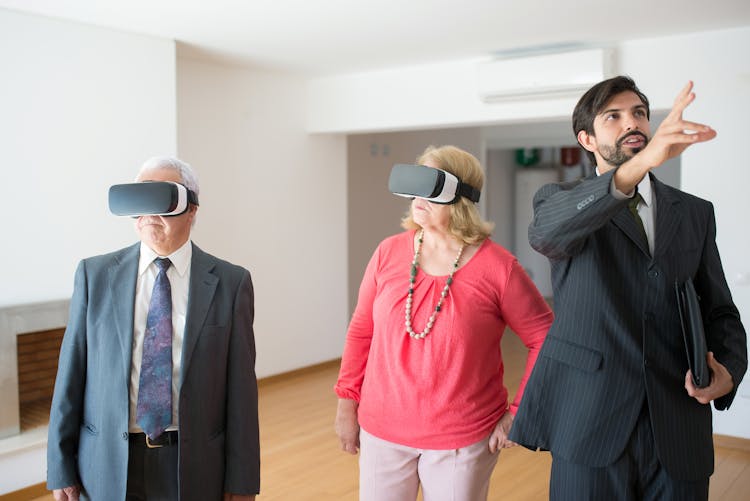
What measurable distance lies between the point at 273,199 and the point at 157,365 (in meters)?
4.65

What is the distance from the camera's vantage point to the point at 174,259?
196 cm

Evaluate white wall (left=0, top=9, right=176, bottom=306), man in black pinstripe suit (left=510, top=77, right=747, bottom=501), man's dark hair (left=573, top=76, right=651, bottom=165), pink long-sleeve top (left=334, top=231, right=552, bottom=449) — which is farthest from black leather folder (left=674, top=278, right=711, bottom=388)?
white wall (left=0, top=9, right=176, bottom=306)

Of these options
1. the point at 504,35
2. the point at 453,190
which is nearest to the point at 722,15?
the point at 504,35

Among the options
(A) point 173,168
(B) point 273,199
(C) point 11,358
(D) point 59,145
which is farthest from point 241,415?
(B) point 273,199

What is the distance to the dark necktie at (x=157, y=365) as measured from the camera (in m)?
1.85

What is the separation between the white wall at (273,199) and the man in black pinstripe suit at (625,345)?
4.54 m

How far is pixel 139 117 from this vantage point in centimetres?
477

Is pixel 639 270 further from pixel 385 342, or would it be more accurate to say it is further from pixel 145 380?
pixel 145 380

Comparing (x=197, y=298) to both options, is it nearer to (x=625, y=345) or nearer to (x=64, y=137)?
(x=625, y=345)

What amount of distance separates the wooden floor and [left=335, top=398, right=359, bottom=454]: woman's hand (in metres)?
1.75

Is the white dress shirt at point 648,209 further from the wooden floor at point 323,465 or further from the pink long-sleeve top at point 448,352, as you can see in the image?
the wooden floor at point 323,465

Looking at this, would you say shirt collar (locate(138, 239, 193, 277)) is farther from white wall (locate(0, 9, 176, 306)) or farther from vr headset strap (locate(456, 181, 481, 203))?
white wall (locate(0, 9, 176, 306))

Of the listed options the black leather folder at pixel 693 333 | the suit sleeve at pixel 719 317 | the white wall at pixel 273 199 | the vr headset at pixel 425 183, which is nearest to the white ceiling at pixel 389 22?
the white wall at pixel 273 199

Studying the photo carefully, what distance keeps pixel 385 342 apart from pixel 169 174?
0.77 metres
